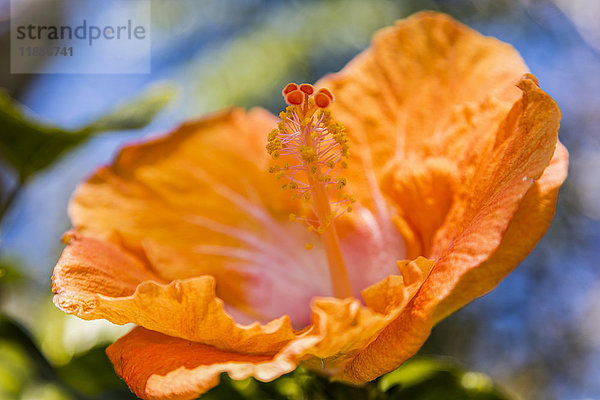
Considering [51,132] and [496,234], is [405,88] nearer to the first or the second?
[496,234]

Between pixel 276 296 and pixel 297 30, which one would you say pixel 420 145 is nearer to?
pixel 276 296

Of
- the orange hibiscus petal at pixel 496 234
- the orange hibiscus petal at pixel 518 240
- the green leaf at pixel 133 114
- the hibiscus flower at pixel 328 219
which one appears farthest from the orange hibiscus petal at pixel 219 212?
the orange hibiscus petal at pixel 518 240

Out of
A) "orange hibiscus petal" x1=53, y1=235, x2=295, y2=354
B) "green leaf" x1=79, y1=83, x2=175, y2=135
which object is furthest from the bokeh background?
"orange hibiscus petal" x1=53, y1=235, x2=295, y2=354

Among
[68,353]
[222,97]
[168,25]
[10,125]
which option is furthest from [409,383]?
[168,25]

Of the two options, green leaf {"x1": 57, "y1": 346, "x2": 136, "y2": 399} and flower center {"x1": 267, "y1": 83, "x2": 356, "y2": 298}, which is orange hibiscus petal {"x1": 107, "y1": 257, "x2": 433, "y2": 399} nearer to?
flower center {"x1": 267, "y1": 83, "x2": 356, "y2": 298}

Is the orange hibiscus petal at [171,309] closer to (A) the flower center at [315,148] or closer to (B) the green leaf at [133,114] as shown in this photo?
(A) the flower center at [315,148]

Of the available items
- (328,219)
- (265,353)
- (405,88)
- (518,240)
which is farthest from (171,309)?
(405,88)

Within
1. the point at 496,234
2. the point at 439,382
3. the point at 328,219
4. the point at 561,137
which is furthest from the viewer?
the point at 561,137
